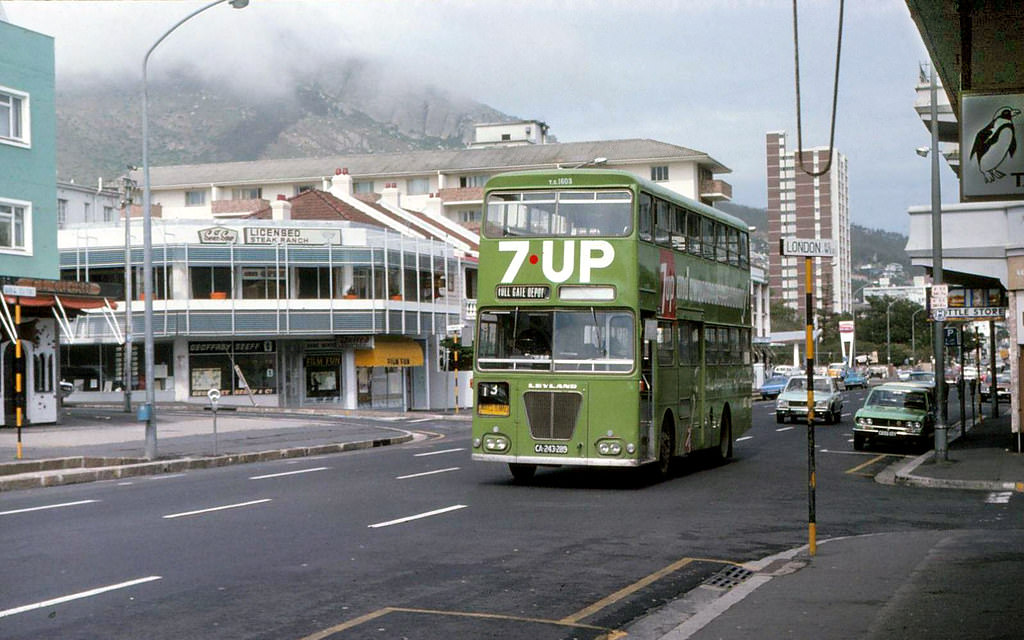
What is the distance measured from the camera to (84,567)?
37.2 feet

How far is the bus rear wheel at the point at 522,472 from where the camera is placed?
20688 mm

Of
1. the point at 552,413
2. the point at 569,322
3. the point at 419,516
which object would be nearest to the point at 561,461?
the point at 552,413

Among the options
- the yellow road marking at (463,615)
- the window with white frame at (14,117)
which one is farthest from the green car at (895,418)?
the window with white frame at (14,117)

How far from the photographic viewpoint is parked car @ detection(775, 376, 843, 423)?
42.4m

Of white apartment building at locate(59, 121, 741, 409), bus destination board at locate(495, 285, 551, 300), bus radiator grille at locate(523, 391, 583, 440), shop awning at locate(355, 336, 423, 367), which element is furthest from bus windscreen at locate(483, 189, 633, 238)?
shop awning at locate(355, 336, 423, 367)

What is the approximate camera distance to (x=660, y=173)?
97.6 meters

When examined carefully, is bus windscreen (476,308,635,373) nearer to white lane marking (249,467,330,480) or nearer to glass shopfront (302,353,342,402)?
white lane marking (249,467,330,480)

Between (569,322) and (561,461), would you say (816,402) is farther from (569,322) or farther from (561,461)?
(569,322)

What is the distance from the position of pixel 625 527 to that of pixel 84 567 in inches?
243

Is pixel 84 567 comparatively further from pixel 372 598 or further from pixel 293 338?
pixel 293 338

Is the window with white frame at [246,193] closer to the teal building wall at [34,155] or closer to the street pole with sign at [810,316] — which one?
the teal building wall at [34,155]

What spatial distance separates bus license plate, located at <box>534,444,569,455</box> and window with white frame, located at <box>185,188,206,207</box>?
93.1 meters

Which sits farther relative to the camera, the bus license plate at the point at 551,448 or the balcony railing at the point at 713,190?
the balcony railing at the point at 713,190

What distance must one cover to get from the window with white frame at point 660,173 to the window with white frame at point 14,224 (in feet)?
212
